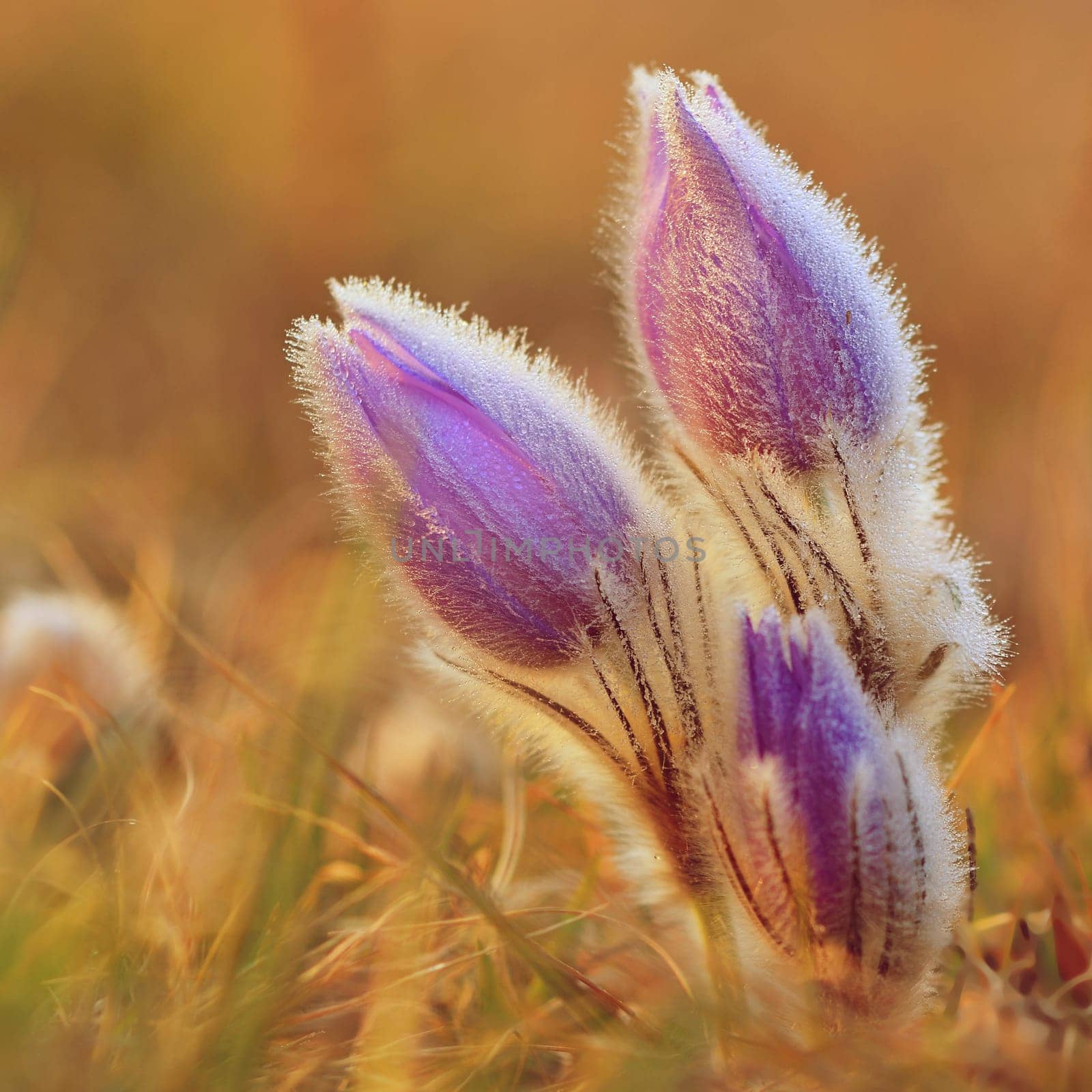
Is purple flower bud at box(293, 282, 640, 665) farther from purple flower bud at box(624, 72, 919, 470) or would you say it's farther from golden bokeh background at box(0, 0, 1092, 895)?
golden bokeh background at box(0, 0, 1092, 895)

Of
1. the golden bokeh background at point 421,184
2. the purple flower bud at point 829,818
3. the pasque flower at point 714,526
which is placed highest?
the golden bokeh background at point 421,184

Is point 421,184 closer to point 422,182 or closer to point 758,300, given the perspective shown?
point 422,182

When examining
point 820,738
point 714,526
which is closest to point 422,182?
point 714,526

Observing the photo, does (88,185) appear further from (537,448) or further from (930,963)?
A: (930,963)

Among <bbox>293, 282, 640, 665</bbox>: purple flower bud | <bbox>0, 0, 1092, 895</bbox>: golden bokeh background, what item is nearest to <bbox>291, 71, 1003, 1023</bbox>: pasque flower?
<bbox>293, 282, 640, 665</bbox>: purple flower bud

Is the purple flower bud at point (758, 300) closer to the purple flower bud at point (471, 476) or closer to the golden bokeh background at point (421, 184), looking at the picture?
the purple flower bud at point (471, 476)

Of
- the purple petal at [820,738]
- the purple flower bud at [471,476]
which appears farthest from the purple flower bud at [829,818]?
the purple flower bud at [471,476]
